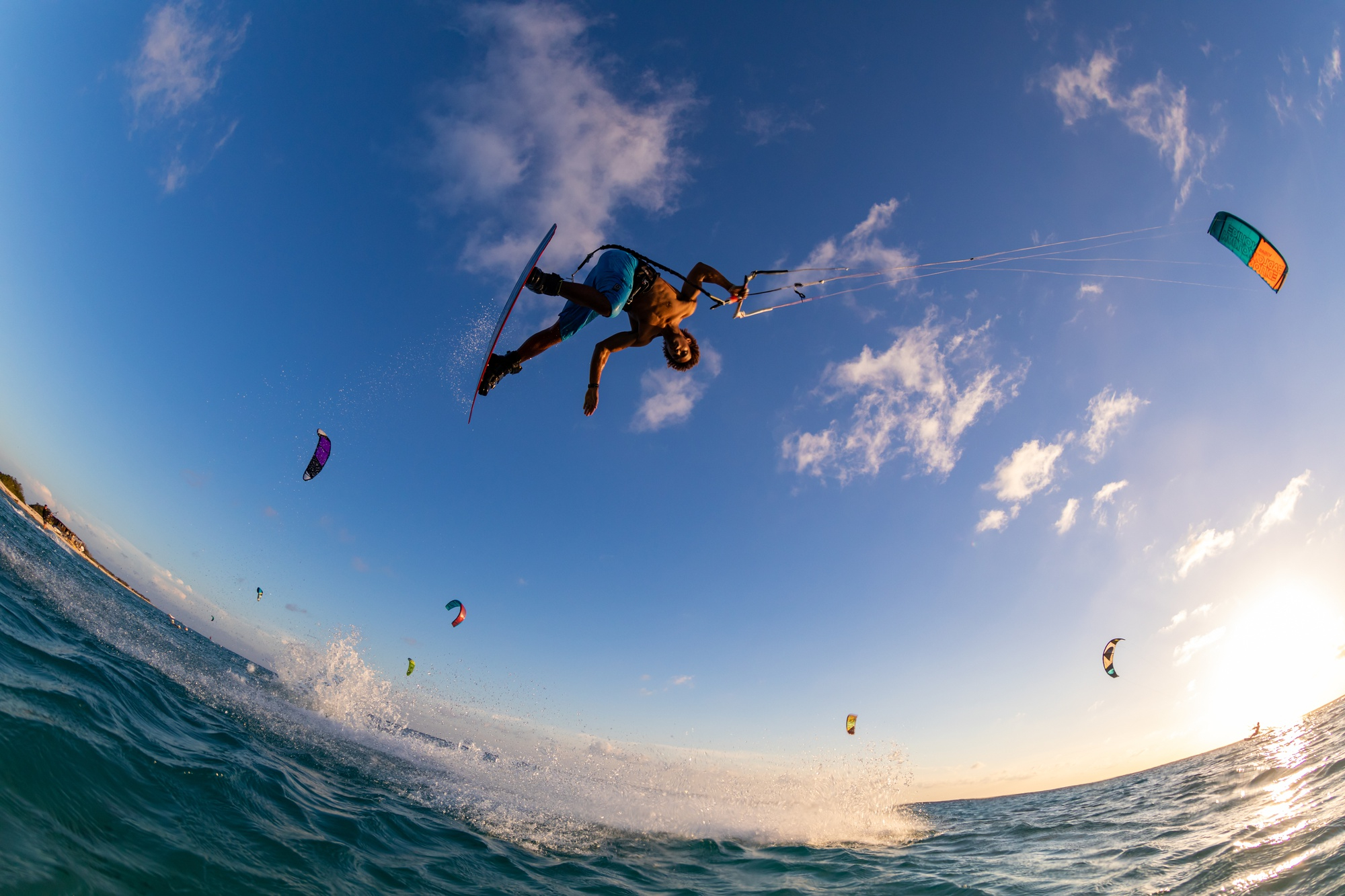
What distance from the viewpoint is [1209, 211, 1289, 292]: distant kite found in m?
7.71

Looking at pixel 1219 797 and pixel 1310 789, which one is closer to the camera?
pixel 1310 789

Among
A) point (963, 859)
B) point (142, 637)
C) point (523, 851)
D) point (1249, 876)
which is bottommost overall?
point (142, 637)

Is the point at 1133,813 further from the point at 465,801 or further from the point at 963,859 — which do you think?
the point at 465,801

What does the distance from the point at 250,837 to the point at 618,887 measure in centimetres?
411

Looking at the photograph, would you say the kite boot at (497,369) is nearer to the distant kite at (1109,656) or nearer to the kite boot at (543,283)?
the kite boot at (543,283)

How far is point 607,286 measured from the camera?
15.3 ft

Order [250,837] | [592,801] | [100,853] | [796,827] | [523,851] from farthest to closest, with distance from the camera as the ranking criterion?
[592,801] < [796,827] < [523,851] < [250,837] < [100,853]

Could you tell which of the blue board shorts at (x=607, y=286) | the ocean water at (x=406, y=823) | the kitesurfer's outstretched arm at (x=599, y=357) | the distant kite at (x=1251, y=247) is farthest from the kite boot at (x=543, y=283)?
the distant kite at (x=1251, y=247)

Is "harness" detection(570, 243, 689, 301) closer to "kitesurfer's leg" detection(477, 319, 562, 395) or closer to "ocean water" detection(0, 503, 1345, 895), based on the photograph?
"kitesurfer's leg" detection(477, 319, 562, 395)

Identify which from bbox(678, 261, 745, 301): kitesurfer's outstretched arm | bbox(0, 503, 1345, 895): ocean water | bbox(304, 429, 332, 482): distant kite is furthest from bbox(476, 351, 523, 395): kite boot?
bbox(304, 429, 332, 482): distant kite

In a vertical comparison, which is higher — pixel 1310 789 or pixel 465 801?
pixel 1310 789

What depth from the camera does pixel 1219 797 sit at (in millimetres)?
11055

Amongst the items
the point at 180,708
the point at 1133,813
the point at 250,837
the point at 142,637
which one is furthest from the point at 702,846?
the point at 142,637

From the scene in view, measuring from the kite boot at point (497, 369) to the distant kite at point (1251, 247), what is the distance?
37.4ft
